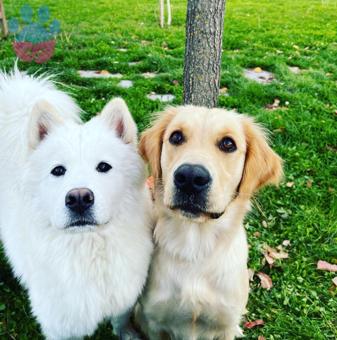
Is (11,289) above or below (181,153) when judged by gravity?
below

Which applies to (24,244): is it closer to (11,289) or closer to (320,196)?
(11,289)

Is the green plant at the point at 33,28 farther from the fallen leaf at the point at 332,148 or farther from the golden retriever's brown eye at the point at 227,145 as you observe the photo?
the golden retriever's brown eye at the point at 227,145

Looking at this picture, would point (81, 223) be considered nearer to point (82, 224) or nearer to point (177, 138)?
point (82, 224)

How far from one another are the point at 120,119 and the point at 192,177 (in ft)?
2.09

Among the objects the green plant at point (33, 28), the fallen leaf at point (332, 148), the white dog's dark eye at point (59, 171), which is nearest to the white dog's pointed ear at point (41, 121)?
the white dog's dark eye at point (59, 171)

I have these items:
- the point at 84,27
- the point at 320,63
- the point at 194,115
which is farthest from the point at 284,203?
the point at 84,27

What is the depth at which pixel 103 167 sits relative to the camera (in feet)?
6.95

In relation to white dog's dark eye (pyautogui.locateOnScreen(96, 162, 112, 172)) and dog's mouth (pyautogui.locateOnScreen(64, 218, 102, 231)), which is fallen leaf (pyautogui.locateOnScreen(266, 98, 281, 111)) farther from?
dog's mouth (pyautogui.locateOnScreen(64, 218, 102, 231))

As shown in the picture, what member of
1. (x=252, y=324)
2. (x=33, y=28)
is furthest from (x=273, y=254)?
(x=33, y=28)

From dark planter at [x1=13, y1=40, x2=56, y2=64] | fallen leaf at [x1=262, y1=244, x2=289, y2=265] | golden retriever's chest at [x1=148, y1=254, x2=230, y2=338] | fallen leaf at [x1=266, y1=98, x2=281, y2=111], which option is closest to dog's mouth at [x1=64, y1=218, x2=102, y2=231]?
golden retriever's chest at [x1=148, y1=254, x2=230, y2=338]

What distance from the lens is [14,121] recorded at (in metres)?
2.62

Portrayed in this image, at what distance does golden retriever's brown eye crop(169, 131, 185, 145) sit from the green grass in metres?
1.48

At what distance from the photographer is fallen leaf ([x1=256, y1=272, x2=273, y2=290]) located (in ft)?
10.2

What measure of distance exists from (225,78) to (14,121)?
3.79 meters
